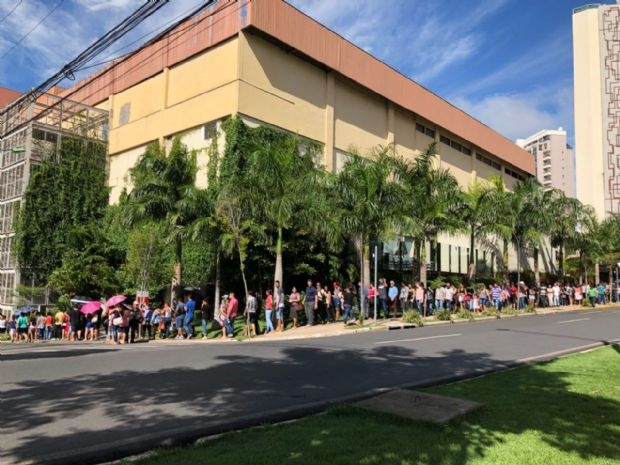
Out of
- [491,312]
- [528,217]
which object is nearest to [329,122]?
[528,217]

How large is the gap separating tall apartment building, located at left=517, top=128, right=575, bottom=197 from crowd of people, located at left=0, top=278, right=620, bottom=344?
118604 mm

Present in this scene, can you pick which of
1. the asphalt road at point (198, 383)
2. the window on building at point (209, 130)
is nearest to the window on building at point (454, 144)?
the window on building at point (209, 130)

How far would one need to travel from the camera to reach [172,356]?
A: 1227cm

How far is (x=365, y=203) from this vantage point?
22.1m

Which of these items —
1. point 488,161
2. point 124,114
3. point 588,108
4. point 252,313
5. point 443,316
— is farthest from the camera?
point 588,108

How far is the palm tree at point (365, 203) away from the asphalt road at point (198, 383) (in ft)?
24.2

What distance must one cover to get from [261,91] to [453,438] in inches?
970

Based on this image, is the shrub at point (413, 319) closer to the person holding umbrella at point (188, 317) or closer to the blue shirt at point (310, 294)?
the blue shirt at point (310, 294)

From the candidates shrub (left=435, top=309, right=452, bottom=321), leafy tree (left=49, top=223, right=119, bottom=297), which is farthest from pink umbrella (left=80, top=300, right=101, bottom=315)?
shrub (left=435, top=309, right=452, bottom=321)

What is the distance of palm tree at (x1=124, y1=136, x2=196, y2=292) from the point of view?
22.9 meters

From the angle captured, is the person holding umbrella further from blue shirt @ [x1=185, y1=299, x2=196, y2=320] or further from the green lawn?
the green lawn

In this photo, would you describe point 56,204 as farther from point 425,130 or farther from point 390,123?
point 425,130

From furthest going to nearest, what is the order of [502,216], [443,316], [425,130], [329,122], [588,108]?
[588,108] < [425,130] < [329,122] < [502,216] < [443,316]

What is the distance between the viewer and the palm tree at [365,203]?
72.8 ft
